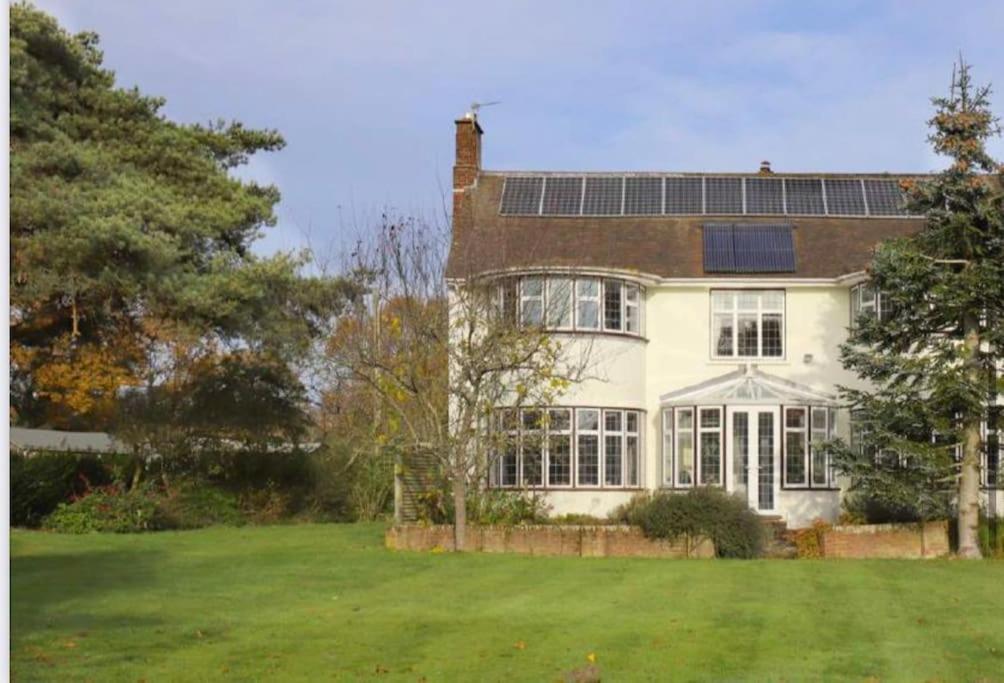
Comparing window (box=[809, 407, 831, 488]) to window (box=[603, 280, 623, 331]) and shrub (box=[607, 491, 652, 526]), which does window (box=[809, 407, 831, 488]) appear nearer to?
shrub (box=[607, 491, 652, 526])

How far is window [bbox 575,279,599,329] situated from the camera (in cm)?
3039

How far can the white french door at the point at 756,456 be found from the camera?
3017 centimetres

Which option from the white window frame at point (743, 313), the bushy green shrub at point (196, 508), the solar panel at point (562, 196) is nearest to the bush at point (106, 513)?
the bushy green shrub at point (196, 508)

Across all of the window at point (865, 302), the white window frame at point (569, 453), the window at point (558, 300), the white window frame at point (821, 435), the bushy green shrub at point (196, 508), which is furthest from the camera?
the bushy green shrub at point (196, 508)

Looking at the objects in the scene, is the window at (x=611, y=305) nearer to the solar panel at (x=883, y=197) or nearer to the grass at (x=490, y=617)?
the solar panel at (x=883, y=197)

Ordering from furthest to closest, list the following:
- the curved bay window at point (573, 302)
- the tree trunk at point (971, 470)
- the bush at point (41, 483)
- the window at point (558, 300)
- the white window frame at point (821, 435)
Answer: the bush at point (41, 483) < the white window frame at point (821, 435) < the window at point (558, 300) < the curved bay window at point (573, 302) < the tree trunk at point (971, 470)

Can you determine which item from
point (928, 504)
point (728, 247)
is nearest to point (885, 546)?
point (928, 504)

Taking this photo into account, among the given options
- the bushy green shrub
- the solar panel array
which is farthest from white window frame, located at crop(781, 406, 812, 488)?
the bushy green shrub

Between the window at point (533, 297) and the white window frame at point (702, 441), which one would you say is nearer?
the window at point (533, 297)

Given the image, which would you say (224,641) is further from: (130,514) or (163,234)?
(130,514)

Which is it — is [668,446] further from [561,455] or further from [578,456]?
[561,455]

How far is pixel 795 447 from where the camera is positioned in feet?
99.5

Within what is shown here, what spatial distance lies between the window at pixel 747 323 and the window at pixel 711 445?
2.05 meters

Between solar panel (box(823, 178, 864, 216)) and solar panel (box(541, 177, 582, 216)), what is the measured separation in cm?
620
